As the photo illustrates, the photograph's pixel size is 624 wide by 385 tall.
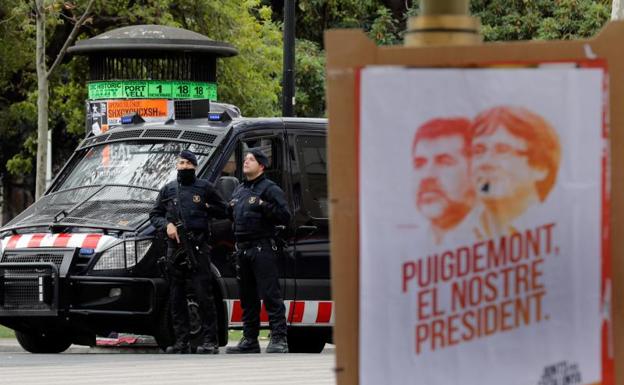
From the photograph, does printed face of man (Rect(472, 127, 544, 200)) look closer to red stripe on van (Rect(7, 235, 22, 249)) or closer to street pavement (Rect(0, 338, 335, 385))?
street pavement (Rect(0, 338, 335, 385))

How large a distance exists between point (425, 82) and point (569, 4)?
30112mm

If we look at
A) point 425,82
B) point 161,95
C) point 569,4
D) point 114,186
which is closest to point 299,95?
point 569,4

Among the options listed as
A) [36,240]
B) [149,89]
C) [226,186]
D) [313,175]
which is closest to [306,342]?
[313,175]

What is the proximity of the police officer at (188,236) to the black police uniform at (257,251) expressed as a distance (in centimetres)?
23

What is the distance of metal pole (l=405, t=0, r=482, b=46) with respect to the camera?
472cm

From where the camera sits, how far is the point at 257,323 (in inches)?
538

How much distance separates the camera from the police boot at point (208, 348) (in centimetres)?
1345

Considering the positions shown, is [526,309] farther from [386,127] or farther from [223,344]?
[223,344]

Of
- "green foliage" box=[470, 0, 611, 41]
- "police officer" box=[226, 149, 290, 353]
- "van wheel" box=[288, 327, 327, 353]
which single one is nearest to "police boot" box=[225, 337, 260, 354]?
"police officer" box=[226, 149, 290, 353]

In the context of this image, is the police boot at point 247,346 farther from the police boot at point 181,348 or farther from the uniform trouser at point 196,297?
the police boot at point 181,348

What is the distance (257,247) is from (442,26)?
8710mm

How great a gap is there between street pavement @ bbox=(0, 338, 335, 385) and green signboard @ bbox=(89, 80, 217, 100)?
5974 millimetres

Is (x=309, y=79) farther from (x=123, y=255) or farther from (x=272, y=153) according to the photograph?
(x=123, y=255)

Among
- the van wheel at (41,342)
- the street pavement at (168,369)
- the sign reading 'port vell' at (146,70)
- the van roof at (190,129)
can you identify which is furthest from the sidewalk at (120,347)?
the sign reading 'port vell' at (146,70)
